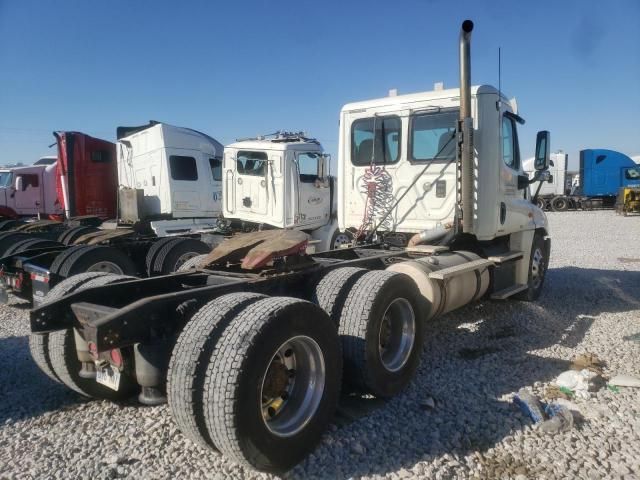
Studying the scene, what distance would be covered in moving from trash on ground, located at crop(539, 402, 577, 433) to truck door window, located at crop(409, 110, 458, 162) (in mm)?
3210

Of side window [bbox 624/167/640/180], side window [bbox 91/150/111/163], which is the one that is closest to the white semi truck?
side window [bbox 91/150/111/163]

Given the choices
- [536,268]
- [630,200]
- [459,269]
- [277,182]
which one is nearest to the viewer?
[459,269]

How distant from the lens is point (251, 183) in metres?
10.0

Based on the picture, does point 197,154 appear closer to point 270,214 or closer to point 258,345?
point 270,214

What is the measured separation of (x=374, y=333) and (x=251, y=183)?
7.05 m

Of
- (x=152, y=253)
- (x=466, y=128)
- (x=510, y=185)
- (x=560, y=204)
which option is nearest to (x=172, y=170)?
(x=152, y=253)

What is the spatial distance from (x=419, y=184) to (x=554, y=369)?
8.74 feet

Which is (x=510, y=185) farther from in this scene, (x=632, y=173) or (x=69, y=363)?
(x=632, y=173)

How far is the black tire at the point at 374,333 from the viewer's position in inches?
133

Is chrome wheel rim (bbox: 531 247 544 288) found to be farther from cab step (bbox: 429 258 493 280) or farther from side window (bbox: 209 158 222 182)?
side window (bbox: 209 158 222 182)

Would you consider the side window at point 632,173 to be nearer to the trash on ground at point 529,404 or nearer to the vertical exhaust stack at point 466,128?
the vertical exhaust stack at point 466,128

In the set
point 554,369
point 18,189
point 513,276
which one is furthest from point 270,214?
point 18,189

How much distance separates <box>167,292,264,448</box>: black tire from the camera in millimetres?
2459

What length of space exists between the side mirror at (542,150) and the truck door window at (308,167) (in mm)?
4654
